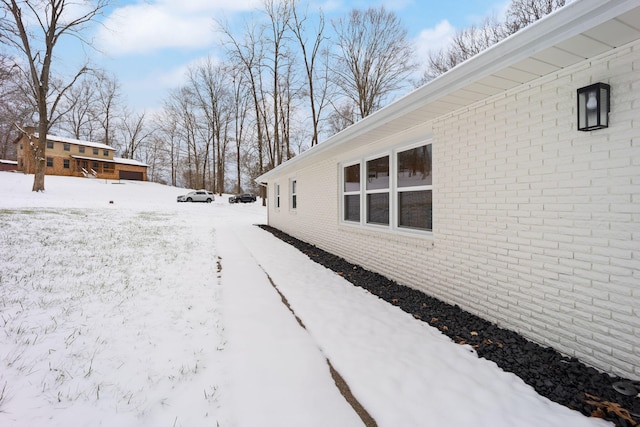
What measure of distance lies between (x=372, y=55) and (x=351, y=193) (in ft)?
54.8

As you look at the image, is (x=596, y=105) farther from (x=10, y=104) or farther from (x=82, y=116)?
(x=82, y=116)

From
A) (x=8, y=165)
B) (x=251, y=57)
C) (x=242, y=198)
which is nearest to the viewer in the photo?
(x=251, y=57)

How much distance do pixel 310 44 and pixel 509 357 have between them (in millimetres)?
22560

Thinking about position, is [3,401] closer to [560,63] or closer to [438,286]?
[438,286]

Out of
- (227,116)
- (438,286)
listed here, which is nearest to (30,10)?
(227,116)

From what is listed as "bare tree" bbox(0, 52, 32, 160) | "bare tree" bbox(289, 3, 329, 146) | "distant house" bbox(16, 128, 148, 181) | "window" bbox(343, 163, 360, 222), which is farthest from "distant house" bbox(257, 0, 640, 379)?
"distant house" bbox(16, 128, 148, 181)

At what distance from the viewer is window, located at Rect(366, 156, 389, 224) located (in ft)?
17.4

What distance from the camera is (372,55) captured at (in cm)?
1972

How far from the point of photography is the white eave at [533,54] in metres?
1.88

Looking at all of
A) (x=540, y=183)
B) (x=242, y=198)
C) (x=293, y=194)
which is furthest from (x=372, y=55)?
(x=540, y=183)

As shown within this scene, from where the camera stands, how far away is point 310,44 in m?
20.9

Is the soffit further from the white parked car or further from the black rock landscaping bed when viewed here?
the white parked car

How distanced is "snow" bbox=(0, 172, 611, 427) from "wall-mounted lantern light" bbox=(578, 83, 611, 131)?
203 centimetres

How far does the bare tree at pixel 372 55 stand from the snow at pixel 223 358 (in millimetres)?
17724
